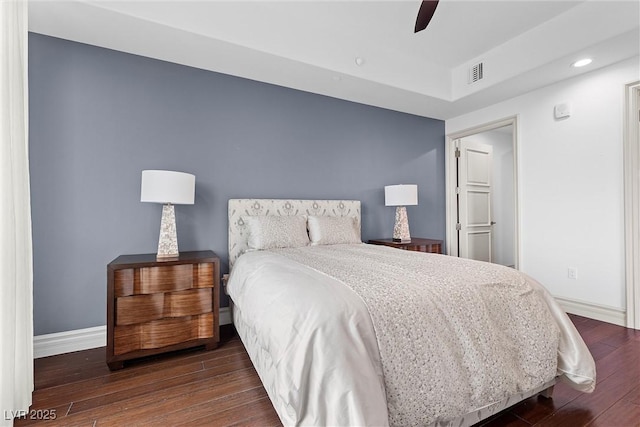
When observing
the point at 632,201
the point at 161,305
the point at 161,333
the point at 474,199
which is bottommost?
the point at 161,333

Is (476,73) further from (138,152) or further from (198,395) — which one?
(198,395)

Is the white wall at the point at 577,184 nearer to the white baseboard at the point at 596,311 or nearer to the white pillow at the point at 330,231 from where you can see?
the white baseboard at the point at 596,311

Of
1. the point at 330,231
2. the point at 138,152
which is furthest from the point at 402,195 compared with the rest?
the point at 138,152

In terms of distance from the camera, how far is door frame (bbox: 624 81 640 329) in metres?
2.57

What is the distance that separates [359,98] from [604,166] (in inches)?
98.7

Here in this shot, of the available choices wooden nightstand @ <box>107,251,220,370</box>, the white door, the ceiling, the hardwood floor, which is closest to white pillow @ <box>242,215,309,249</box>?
wooden nightstand @ <box>107,251,220,370</box>

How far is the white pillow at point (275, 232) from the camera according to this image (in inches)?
104

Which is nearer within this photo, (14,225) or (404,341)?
(404,341)

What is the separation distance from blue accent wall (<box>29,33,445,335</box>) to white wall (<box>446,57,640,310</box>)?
1972 mm

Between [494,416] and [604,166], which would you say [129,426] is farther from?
[604,166]

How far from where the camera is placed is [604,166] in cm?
276

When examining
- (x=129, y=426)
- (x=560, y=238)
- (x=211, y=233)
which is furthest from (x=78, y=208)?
(x=560, y=238)

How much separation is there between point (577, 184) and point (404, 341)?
2990 millimetres

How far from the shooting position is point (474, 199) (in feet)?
14.8
